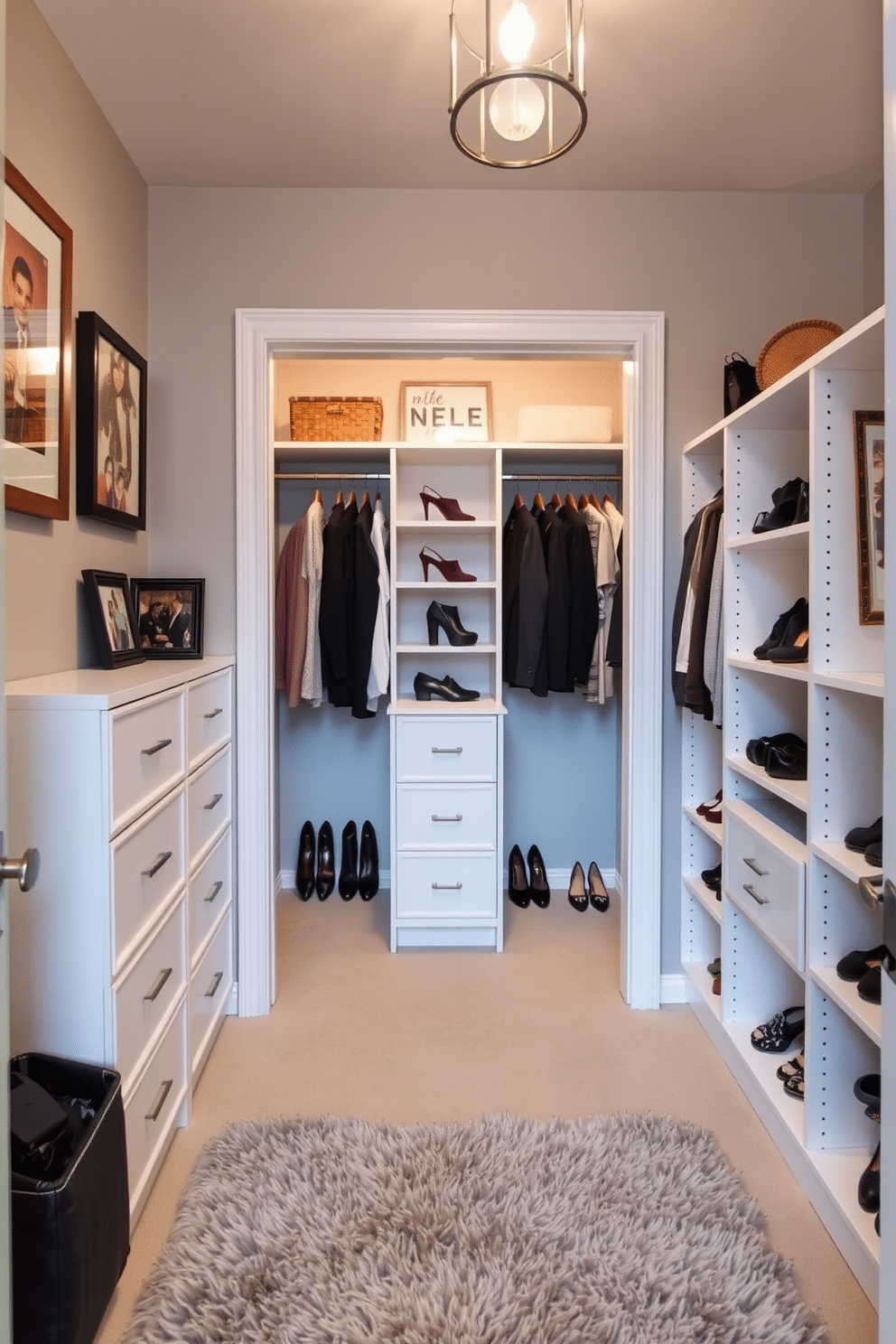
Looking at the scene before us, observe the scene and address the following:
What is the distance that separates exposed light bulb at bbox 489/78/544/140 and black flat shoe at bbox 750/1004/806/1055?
6.92 feet

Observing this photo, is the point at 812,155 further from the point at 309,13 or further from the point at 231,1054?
the point at 231,1054

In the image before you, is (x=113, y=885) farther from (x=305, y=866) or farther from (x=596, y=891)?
(x=596, y=891)

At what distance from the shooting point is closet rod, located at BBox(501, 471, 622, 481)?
352 centimetres

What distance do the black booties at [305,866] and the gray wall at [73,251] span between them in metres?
1.67

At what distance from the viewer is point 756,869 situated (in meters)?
2.04

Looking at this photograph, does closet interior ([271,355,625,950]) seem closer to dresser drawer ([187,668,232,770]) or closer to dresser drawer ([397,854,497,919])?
dresser drawer ([397,854,497,919])

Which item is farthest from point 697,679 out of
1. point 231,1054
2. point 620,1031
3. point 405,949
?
point 231,1054

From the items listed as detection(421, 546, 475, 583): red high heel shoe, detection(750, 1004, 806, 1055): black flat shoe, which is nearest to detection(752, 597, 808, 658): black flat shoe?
detection(750, 1004, 806, 1055): black flat shoe

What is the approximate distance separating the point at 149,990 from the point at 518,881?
6.95 feet

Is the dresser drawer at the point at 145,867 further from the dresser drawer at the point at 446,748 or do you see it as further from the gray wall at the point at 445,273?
the dresser drawer at the point at 446,748

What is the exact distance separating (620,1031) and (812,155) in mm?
2586

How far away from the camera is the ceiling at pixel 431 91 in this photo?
1.79 metres

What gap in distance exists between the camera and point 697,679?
2.35 m

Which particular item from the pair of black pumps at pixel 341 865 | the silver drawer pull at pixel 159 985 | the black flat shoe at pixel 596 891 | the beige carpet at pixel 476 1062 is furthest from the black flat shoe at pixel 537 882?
the silver drawer pull at pixel 159 985
